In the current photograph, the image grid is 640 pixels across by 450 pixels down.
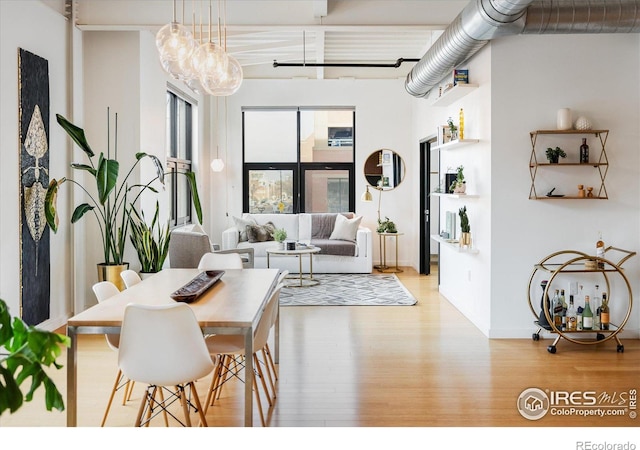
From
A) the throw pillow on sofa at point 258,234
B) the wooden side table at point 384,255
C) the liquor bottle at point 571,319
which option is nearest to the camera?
the liquor bottle at point 571,319

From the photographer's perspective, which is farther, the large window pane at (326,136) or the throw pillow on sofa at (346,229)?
the large window pane at (326,136)

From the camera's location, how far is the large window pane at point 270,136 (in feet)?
33.1

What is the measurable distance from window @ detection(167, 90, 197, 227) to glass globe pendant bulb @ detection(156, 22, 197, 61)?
14.5 feet

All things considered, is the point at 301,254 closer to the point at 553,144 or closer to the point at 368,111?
the point at 368,111

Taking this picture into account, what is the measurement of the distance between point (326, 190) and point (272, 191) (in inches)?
37.2

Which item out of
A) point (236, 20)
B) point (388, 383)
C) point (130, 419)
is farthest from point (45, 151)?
point (388, 383)

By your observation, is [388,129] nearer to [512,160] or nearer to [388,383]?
[512,160]

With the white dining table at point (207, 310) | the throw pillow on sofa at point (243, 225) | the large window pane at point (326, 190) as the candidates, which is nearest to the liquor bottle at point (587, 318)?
the white dining table at point (207, 310)

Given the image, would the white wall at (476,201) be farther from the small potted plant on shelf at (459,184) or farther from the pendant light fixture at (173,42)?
the pendant light fixture at (173,42)

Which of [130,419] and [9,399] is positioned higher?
[9,399]

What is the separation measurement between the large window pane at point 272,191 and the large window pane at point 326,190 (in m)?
0.30

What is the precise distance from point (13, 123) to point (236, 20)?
2237mm

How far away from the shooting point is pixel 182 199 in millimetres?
8859

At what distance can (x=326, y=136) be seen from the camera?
1012 cm
